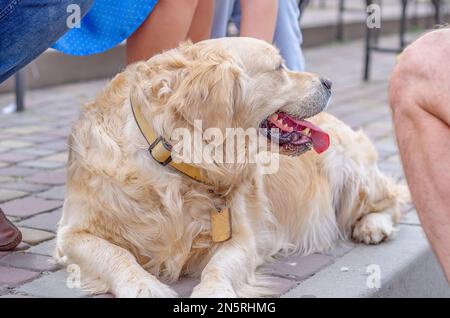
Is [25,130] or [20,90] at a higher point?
[20,90]

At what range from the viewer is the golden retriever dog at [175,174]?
2857 millimetres

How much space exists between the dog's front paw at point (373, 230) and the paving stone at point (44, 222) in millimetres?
1401

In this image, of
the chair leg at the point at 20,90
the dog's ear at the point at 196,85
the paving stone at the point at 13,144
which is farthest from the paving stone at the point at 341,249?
the chair leg at the point at 20,90

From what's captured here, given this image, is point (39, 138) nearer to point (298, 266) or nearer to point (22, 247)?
point (22, 247)

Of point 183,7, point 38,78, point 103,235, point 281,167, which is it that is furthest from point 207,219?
point 38,78

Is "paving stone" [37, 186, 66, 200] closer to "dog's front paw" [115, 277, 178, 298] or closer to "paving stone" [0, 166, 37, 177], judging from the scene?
"paving stone" [0, 166, 37, 177]

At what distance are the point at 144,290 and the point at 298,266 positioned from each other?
870 millimetres

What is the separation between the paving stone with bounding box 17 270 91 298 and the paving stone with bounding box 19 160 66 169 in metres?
1.76

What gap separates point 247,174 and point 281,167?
1.87 feet

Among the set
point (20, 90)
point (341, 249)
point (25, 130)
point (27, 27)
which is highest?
point (27, 27)

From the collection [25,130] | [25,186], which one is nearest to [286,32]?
[25,186]

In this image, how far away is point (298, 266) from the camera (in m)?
3.36

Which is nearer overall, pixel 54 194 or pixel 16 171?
pixel 54 194

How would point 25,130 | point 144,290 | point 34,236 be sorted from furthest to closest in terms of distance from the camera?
point 25,130 → point 34,236 → point 144,290
